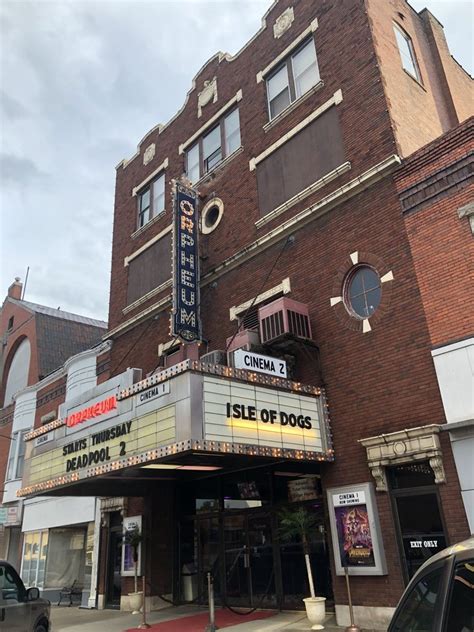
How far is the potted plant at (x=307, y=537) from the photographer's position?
10969 mm

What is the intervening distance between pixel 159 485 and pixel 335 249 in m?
9.24

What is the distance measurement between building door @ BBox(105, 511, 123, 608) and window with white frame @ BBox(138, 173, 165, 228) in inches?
455

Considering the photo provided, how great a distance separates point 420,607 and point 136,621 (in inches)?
529

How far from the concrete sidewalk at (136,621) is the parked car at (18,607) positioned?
13.5ft

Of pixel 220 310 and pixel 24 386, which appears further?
pixel 24 386

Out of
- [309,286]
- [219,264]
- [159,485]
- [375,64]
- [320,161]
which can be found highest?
[375,64]

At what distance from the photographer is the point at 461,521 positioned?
9672 millimetres

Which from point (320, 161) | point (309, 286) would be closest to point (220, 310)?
point (309, 286)

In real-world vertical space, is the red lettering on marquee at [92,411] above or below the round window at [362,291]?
below

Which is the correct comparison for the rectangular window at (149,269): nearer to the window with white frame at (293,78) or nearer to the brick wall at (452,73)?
the window with white frame at (293,78)

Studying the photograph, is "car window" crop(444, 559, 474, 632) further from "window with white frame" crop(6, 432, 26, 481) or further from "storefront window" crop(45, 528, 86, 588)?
"window with white frame" crop(6, 432, 26, 481)

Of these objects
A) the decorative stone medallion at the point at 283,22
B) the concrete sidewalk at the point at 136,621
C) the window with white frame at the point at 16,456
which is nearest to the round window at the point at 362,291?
the concrete sidewalk at the point at 136,621

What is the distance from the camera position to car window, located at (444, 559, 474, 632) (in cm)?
338

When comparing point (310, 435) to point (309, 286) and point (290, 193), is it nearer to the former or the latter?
point (309, 286)
